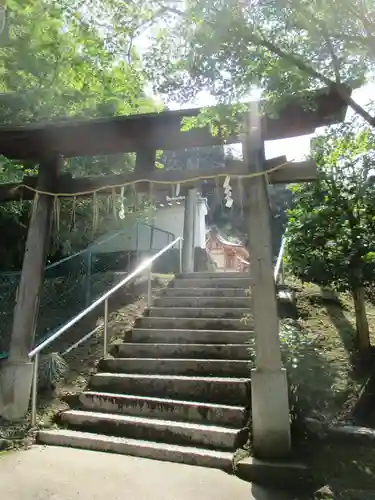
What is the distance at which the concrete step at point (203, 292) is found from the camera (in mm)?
8115

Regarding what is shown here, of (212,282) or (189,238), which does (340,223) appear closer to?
(212,282)

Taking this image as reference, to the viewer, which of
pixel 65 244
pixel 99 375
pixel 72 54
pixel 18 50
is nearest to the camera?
pixel 99 375

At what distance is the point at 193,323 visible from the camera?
7.13 meters

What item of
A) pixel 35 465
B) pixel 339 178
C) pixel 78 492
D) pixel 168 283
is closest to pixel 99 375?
pixel 35 465

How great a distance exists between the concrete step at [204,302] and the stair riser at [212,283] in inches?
28.0

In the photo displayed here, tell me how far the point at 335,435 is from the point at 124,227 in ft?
31.4

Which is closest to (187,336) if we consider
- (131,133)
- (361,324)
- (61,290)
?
(361,324)

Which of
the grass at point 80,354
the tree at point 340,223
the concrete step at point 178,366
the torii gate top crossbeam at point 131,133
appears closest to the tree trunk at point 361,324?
the tree at point 340,223

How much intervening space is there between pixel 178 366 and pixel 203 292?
251cm

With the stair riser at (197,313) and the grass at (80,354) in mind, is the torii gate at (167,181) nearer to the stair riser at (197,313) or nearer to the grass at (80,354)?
the grass at (80,354)

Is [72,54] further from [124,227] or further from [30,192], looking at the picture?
[124,227]

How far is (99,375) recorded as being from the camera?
5.98 m

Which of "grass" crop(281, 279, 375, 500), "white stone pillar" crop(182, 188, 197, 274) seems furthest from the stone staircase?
"white stone pillar" crop(182, 188, 197, 274)

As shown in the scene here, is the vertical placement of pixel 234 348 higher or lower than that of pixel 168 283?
lower
